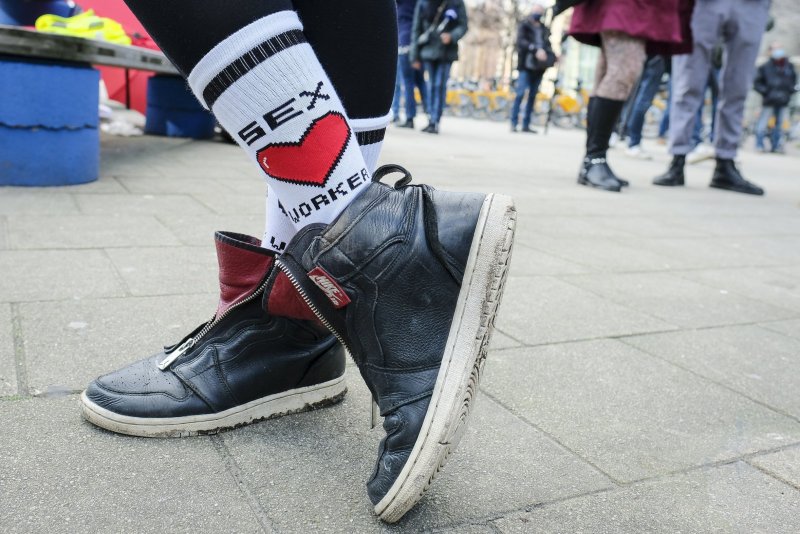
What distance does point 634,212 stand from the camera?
4.34m

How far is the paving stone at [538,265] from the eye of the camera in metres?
2.69

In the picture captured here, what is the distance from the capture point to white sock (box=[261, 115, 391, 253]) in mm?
1329

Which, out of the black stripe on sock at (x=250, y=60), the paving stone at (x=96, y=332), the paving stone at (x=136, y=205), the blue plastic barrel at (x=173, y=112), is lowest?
the blue plastic barrel at (x=173, y=112)

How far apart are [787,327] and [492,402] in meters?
1.24

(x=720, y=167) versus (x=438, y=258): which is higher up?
(x=438, y=258)

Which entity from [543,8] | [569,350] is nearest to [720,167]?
[569,350]

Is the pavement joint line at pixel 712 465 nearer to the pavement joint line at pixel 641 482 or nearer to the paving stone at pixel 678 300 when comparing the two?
the pavement joint line at pixel 641 482

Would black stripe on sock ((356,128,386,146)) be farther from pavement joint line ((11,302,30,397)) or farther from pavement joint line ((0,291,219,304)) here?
pavement joint line ((0,291,219,304))

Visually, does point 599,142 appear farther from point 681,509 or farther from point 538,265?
point 681,509

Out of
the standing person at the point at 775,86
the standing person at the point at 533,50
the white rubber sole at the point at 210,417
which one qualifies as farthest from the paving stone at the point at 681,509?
the standing person at the point at 775,86

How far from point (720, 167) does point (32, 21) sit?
5.48 meters

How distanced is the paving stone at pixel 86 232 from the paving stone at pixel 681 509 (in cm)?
188

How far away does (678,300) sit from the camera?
2492mm

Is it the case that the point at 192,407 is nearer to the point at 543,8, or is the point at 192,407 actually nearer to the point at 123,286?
the point at 123,286
